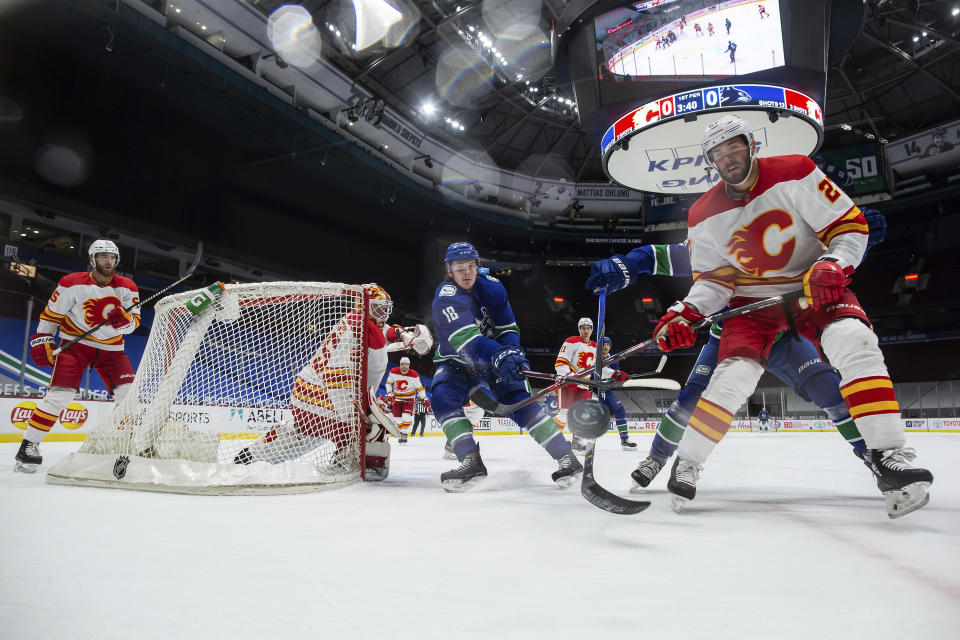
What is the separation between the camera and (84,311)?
12.2 feet

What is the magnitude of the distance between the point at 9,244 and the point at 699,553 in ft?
39.8

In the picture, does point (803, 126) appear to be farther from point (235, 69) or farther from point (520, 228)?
point (520, 228)

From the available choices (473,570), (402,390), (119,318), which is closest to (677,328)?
(473,570)

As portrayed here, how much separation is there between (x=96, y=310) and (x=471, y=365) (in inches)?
111

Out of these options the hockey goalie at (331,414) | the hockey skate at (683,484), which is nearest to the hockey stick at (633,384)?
the hockey skate at (683,484)

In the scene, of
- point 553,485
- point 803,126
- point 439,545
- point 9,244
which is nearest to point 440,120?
point 9,244

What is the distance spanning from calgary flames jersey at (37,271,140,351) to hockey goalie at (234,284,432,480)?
1.68 metres

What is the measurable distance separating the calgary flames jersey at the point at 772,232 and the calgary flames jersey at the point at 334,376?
70.8 inches

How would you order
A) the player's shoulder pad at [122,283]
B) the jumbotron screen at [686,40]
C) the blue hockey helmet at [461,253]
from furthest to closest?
the jumbotron screen at [686,40] < the player's shoulder pad at [122,283] < the blue hockey helmet at [461,253]

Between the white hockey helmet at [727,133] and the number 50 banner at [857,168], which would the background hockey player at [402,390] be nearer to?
the white hockey helmet at [727,133]

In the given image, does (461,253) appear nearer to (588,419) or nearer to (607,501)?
(588,419)

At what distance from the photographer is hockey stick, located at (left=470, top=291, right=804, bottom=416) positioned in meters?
2.00

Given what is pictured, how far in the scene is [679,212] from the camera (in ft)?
66.3

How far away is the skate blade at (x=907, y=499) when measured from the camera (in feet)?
4.99
